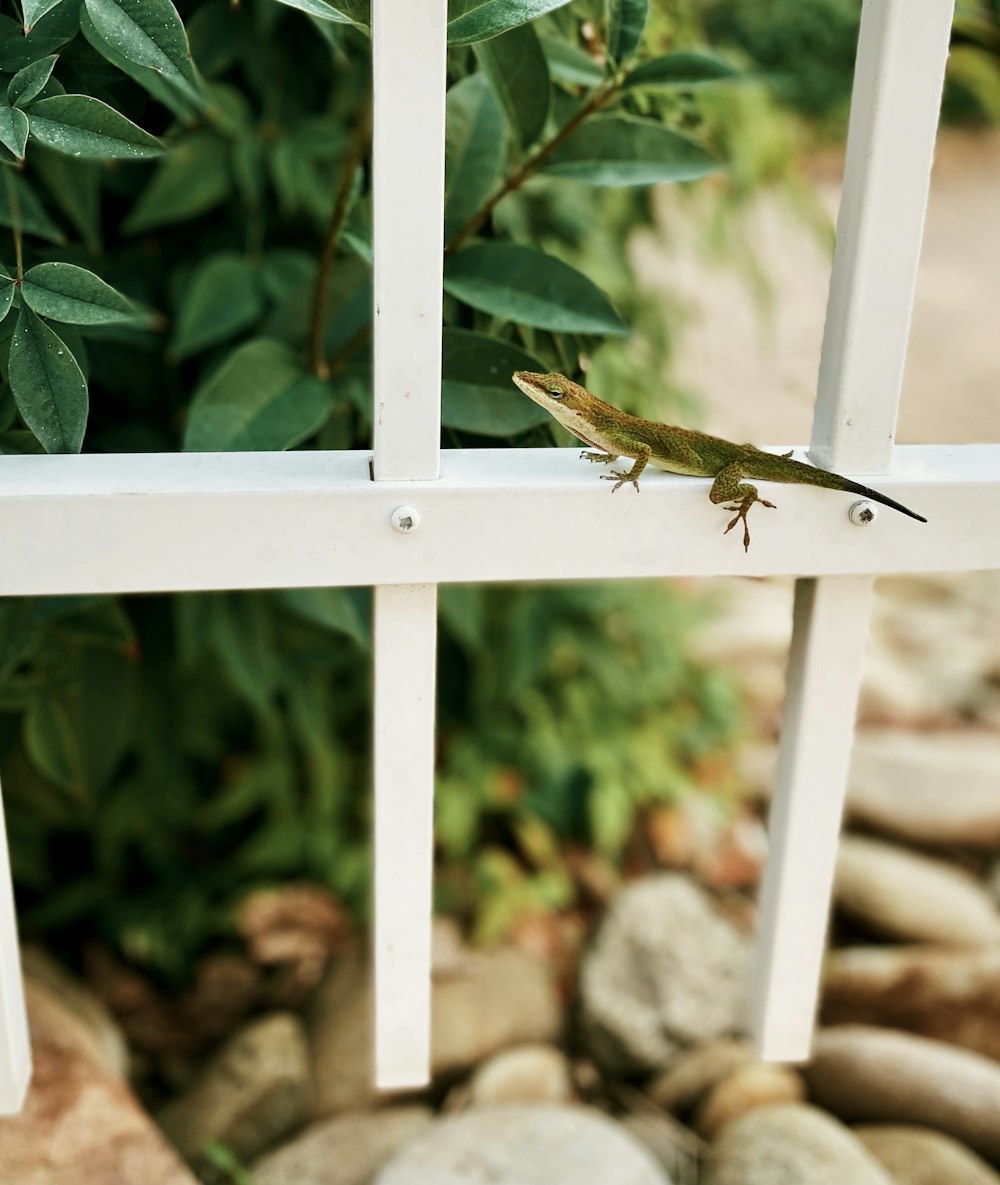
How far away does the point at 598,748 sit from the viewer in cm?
266

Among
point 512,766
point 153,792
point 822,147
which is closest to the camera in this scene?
point 153,792

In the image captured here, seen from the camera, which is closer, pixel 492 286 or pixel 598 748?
pixel 492 286

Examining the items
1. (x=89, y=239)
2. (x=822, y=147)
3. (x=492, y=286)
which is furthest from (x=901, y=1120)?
(x=822, y=147)

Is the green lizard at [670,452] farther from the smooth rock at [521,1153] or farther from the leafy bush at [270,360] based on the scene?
the smooth rock at [521,1153]

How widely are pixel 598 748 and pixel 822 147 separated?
9639 millimetres

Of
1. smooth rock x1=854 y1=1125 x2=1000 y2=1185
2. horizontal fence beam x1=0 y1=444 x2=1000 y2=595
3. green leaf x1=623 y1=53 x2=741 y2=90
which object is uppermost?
green leaf x1=623 y1=53 x2=741 y2=90

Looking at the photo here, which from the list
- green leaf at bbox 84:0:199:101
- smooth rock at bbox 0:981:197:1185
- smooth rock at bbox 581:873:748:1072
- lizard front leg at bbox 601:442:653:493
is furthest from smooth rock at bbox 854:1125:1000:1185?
green leaf at bbox 84:0:199:101

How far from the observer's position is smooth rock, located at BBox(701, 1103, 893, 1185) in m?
1.60

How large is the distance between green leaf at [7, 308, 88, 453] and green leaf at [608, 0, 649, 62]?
1.71 ft

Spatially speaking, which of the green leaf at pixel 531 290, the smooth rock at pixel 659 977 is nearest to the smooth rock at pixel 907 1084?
the smooth rock at pixel 659 977

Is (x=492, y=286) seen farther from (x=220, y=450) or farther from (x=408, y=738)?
(x=408, y=738)

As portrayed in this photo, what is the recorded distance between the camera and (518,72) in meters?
1.10

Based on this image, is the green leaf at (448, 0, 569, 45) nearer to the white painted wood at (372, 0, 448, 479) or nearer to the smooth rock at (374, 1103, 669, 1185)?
the white painted wood at (372, 0, 448, 479)

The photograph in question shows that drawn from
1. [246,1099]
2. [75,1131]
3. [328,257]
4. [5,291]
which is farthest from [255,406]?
[246,1099]
